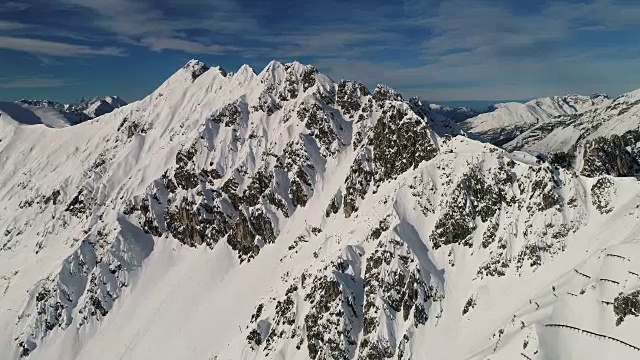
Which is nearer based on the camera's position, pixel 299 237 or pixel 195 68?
pixel 299 237

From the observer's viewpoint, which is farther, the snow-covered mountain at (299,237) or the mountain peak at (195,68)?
the mountain peak at (195,68)

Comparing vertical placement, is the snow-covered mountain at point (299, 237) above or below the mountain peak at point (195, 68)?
below

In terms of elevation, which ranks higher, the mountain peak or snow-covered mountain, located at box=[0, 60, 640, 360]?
the mountain peak

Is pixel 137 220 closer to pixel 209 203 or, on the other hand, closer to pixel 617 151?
pixel 209 203

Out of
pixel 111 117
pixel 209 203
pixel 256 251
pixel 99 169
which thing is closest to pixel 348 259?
pixel 256 251

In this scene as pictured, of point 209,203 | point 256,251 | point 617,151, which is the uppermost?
point 617,151

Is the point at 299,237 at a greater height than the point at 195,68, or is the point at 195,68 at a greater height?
the point at 195,68

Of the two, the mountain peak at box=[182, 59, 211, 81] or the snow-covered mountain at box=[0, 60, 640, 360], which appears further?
the mountain peak at box=[182, 59, 211, 81]

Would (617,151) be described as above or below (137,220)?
above
